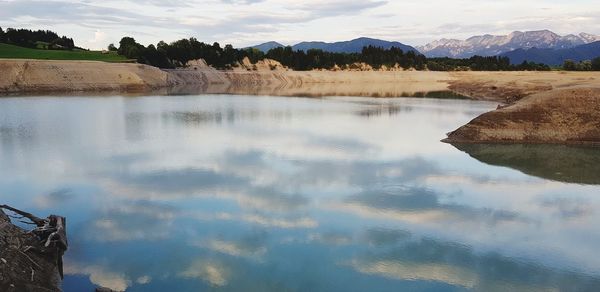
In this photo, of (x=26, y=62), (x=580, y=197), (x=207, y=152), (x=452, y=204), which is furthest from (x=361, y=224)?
(x=26, y=62)

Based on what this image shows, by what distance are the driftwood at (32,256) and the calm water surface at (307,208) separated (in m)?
0.70

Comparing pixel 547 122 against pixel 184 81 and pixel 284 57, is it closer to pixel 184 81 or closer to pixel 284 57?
pixel 184 81

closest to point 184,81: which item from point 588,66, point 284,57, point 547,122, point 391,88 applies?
point 391,88

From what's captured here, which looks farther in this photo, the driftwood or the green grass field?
the green grass field

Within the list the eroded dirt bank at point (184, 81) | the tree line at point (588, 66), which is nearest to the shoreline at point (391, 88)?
the eroded dirt bank at point (184, 81)

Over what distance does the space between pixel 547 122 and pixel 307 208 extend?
75.0 ft

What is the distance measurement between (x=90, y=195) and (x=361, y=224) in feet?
35.4

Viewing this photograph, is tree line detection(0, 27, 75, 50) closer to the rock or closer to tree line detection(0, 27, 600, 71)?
tree line detection(0, 27, 600, 71)

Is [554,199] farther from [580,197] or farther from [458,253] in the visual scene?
[458,253]

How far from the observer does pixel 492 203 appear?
69.3 feet

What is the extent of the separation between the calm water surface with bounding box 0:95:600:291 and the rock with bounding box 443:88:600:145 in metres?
2.04

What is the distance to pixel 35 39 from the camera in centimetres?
14312

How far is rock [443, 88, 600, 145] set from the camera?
3450 cm

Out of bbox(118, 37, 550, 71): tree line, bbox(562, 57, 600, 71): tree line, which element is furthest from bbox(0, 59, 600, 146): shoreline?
bbox(562, 57, 600, 71): tree line
